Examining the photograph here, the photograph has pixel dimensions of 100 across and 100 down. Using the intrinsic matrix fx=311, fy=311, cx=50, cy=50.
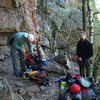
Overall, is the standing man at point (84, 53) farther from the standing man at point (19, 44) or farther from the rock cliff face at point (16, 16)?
the rock cliff face at point (16, 16)

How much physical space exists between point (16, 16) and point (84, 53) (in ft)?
15.7

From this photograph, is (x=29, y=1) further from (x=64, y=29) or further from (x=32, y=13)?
(x=64, y=29)

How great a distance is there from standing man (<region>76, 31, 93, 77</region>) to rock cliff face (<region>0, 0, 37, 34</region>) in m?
4.33

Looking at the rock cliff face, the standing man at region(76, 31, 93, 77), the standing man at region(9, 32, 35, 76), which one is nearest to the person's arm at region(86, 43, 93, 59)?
the standing man at region(76, 31, 93, 77)

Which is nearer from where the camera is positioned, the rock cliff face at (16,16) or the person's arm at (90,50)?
the person's arm at (90,50)

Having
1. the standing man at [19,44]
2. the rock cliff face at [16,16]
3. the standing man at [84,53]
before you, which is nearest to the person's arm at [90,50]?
the standing man at [84,53]

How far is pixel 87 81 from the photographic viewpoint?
337 inches

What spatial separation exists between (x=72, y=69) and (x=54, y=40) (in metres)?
3.79

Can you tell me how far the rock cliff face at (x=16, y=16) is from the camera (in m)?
12.9

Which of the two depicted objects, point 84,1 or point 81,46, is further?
point 84,1

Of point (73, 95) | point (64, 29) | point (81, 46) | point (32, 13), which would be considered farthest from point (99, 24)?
point (73, 95)

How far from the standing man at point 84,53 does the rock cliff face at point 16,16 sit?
4333 millimetres

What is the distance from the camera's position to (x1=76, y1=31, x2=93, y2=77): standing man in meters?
9.23

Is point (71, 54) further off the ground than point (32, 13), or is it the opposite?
point (32, 13)
